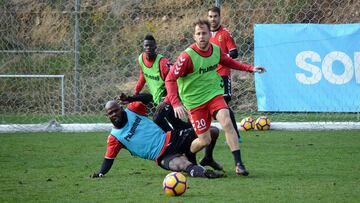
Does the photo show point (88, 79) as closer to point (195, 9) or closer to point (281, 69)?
point (195, 9)

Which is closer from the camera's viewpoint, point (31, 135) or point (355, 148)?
point (355, 148)

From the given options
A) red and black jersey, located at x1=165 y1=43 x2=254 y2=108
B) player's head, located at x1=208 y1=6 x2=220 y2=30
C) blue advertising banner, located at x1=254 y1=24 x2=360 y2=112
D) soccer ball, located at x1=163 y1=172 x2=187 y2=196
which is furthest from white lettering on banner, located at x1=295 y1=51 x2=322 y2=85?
soccer ball, located at x1=163 y1=172 x2=187 y2=196

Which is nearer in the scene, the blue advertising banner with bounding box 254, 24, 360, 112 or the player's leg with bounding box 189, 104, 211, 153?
the player's leg with bounding box 189, 104, 211, 153

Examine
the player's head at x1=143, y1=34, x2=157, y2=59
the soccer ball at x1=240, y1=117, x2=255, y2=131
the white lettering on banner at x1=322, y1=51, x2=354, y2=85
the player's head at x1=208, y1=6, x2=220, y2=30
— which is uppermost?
the player's head at x1=208, y1=6, x2=220, y2=30

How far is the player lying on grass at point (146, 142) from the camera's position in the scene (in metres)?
9.46

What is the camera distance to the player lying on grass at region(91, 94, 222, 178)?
946 centimetres

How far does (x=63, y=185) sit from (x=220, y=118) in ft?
6.02

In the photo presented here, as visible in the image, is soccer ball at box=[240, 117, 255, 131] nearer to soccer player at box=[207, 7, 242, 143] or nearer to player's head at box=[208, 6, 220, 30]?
soccer player at box=[207, 7, 242, 143]

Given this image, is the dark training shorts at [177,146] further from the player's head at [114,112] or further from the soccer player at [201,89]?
the player's head at [114,112]

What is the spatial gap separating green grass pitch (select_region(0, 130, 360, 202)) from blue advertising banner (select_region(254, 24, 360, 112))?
162cm

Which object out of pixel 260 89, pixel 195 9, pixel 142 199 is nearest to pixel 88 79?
pixel 195 9

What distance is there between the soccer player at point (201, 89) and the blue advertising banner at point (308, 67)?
21.7 ft

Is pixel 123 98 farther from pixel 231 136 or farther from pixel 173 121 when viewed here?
pixel 231 136

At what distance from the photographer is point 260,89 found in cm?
1638
